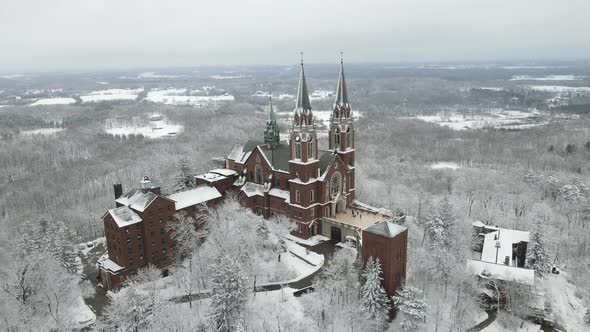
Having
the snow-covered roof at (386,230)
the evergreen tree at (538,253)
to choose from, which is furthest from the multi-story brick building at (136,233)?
the evergreen tree at (538,253)

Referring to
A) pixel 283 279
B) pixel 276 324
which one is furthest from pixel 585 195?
pixel 276 324

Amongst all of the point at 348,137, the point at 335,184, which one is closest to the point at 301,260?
the point at 335,184

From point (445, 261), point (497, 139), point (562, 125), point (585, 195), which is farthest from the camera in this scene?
point (562, 125)

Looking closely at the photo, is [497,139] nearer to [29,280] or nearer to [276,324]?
[276,324]

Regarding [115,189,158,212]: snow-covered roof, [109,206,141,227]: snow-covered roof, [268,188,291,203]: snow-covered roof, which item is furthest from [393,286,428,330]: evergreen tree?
[109,206,141,227]: snow-covered roof

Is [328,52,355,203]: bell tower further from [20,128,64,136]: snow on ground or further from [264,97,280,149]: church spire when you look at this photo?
[20,128,64,136]: snow on ground
